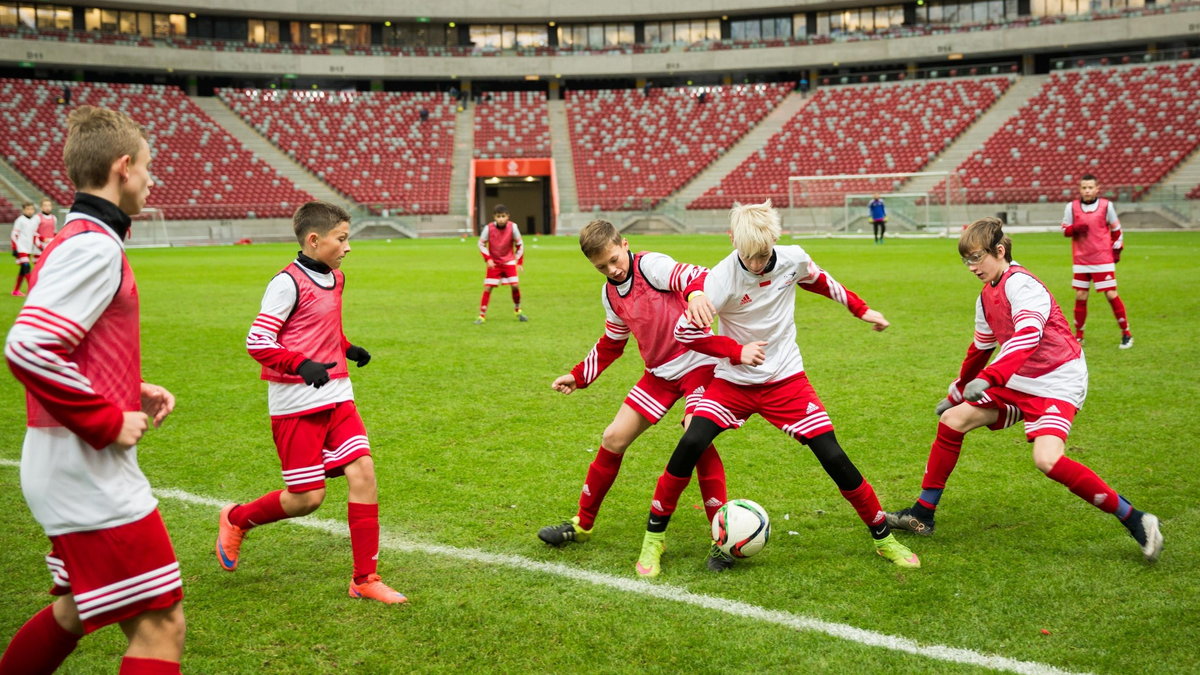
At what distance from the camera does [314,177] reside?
50812 millimetres

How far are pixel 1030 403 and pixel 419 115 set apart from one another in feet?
181

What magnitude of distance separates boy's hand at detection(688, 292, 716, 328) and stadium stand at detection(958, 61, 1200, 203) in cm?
3887

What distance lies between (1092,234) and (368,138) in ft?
157

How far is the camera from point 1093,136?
43.6m

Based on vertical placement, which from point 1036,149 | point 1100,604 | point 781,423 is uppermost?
point 1036,149

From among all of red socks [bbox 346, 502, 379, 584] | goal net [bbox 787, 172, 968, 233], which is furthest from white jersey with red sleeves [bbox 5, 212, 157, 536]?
goal net [bbox 787, 172, 968, 233]

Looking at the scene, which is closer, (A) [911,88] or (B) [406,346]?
(B) [406,346]

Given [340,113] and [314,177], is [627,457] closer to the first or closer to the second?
[314,177]

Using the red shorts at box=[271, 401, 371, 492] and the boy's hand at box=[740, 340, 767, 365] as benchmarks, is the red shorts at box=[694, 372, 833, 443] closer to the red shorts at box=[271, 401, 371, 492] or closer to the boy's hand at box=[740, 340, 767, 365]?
the boy's hand at box=[740, 340, 767, 365]

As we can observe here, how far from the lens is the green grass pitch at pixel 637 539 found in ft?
12.6

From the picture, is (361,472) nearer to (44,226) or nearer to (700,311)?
(700,311)

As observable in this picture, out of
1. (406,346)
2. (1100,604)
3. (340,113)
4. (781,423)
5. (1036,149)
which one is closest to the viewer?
(1100,604)

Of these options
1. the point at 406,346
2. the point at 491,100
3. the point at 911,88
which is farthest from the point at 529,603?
the point at 491,100

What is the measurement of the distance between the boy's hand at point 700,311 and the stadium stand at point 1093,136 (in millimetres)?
38871
